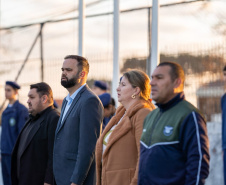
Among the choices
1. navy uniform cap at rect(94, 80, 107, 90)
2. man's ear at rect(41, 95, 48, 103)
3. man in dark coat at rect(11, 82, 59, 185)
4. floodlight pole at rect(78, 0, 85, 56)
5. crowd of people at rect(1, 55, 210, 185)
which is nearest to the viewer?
crowd of people at rect(1, 55, 210, 185)

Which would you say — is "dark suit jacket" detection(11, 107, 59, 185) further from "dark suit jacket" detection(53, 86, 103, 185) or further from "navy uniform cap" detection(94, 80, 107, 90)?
"navy uniform cap" detection(94, 80, 107, 90)

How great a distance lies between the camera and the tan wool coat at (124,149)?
3930 millimetres

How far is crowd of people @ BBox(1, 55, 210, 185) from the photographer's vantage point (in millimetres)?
3193

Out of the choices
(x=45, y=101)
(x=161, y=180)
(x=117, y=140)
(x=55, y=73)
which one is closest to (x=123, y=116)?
(x=117, y=140)

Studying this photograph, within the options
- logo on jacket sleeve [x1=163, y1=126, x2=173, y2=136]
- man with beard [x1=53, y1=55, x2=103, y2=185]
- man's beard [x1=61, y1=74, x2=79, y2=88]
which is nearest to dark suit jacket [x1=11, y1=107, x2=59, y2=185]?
man with beard [x1=53, y1=55, x2=103, y2=185]

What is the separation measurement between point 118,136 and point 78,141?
2.07 ft

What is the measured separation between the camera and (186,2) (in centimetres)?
777

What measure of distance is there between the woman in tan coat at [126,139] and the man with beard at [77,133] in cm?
24

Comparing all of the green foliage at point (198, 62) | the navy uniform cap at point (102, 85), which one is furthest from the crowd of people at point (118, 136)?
the green foliage at point (198, 62)

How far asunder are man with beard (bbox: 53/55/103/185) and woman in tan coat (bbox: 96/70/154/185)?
0.24m

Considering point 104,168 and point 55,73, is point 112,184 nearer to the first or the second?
point 104,168

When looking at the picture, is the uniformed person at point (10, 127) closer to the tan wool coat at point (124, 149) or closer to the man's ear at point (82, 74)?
the man's ear at point (82, 74)

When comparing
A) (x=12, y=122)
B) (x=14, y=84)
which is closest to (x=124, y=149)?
(x=12, y=122)

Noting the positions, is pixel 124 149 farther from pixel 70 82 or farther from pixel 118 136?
pixel 70 82
